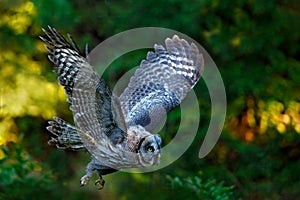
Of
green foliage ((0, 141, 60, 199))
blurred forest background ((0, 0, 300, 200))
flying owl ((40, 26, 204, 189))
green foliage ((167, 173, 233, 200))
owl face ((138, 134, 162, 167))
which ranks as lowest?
owl face ((138, 134, 162, 167))

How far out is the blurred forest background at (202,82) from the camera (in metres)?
9.78

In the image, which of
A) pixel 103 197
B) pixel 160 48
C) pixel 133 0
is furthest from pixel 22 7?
pixel 160 48

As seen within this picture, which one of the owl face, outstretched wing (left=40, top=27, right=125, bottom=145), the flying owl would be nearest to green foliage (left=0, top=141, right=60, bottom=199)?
the flying owl

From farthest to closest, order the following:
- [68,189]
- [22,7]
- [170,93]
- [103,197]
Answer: [22,7] < [68,189] < [103,197] < [170,93]

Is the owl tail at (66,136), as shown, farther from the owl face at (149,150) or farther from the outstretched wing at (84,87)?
the owl face at (149,150)

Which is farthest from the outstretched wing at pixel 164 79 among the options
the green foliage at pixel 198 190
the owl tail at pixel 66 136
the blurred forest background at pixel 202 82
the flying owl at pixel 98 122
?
the blurred forest background at pixel 202 82

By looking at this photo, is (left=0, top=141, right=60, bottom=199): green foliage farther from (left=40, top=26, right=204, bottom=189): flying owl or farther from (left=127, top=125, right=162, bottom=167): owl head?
(left=127, top=125, right=162, bottom=167): owl head

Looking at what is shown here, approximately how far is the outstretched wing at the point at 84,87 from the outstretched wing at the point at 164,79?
625mm

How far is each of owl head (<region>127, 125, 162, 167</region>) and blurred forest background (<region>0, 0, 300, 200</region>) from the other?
4.72 m

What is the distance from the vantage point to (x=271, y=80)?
1012 cm

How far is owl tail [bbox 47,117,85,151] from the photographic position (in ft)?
16.4

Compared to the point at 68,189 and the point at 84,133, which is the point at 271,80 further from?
the point at 84,133

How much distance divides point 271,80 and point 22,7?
115 inches

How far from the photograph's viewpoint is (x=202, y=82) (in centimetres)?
1011
